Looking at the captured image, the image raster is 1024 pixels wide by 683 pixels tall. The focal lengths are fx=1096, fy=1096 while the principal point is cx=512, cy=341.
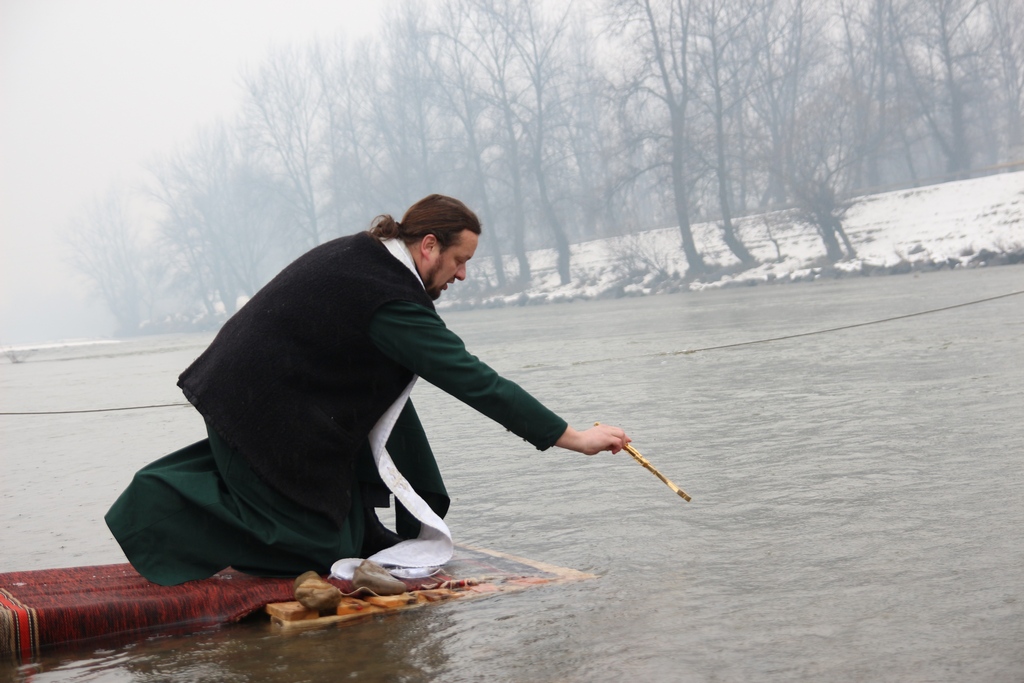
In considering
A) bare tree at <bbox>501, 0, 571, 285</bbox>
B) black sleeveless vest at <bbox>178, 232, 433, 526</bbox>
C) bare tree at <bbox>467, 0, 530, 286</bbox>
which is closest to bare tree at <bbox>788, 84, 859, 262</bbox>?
bare tree at <bbox>501, 0, 571, 285</bbox>

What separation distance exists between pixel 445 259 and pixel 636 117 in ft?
129

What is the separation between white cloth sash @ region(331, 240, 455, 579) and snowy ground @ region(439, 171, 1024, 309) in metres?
26.9

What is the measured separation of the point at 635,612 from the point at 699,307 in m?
22.2

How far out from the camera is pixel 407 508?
146 inches

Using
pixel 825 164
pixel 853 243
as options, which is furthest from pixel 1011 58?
pixel 853 243

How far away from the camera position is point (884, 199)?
39844 mm

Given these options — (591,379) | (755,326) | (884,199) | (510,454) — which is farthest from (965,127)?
(510,454)

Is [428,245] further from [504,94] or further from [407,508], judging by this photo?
[504,94]

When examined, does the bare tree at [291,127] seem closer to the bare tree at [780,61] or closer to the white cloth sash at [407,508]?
the bare tree at [780,61]

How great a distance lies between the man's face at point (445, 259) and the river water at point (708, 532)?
3.52 feet

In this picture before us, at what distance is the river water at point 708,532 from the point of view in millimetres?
2752

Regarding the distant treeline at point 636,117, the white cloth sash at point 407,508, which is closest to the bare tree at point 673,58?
the distant treeline at point 636,117

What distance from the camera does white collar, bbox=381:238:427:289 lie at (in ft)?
11.8

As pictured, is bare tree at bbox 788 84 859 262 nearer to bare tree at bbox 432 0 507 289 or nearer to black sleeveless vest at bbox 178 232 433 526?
bare tree at bbox 432 0 507 289
